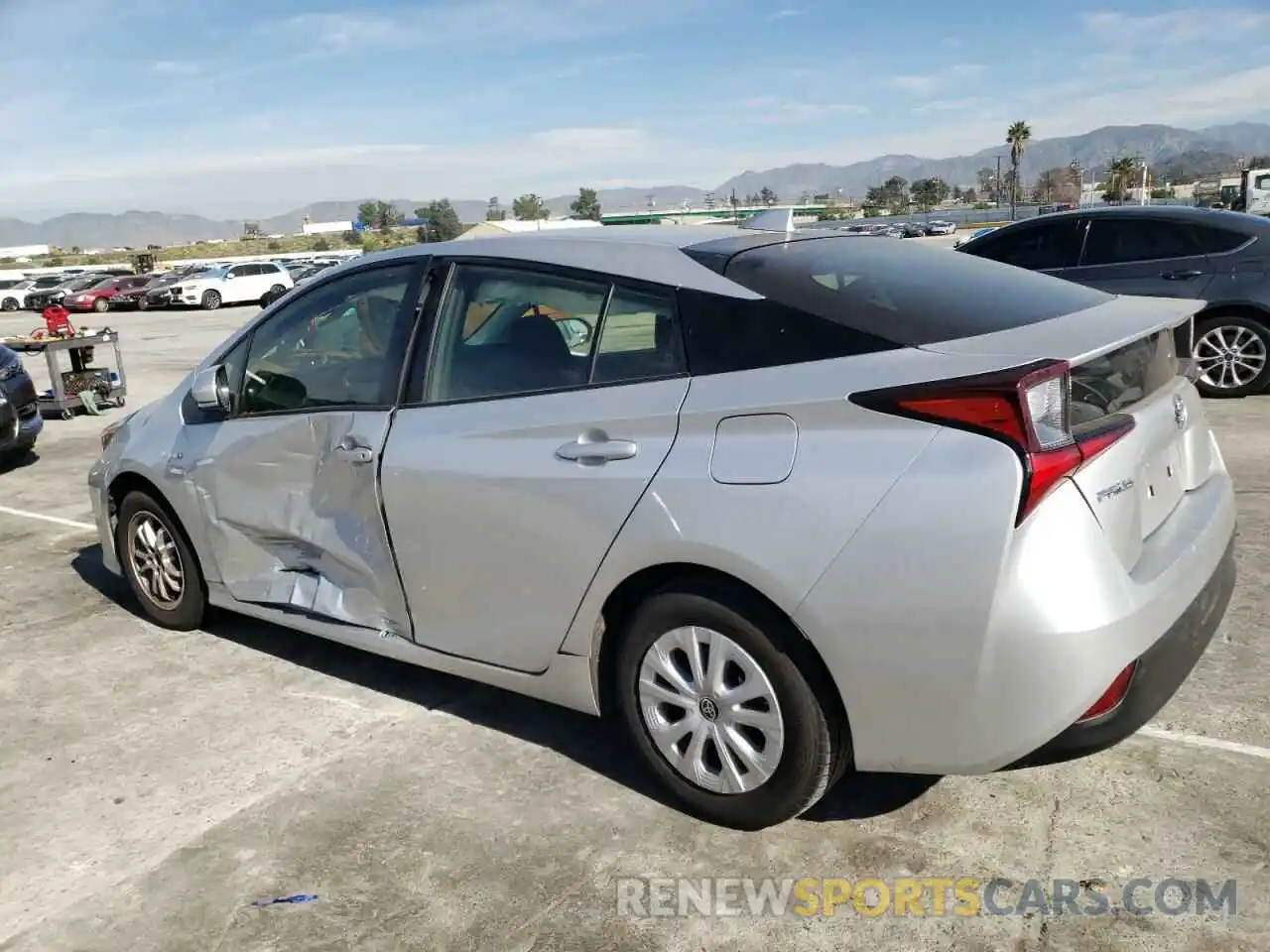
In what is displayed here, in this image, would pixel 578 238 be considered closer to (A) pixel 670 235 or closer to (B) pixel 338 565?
(A) pixel 670 235

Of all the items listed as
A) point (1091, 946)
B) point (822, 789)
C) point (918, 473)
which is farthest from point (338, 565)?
point (1091, 946)

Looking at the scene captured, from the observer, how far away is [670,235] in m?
3.51

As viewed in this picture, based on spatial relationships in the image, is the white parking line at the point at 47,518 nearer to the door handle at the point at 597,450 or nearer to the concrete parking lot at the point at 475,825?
the concrete parking lot at the point at 475,825

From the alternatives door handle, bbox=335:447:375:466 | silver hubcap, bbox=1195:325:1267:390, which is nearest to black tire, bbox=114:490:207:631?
door handle, bbox=335:447:375:466

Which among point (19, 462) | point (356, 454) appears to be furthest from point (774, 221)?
point (19, 462)

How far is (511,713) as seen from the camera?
3875mm

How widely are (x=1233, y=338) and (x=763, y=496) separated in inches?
295

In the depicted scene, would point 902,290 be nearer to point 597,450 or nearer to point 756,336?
point 756,336

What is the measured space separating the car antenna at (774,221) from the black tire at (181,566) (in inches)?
108

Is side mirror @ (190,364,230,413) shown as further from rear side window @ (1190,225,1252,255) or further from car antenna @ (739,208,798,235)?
rear side window @ (1190,225,1252,255)

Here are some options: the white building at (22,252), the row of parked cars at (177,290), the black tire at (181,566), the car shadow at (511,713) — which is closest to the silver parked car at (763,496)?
the car shadow at (511,713)

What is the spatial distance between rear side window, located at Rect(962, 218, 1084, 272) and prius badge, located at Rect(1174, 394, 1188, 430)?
250 inches

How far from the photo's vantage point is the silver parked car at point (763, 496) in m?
2.46

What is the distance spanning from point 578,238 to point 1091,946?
247 centimetres
